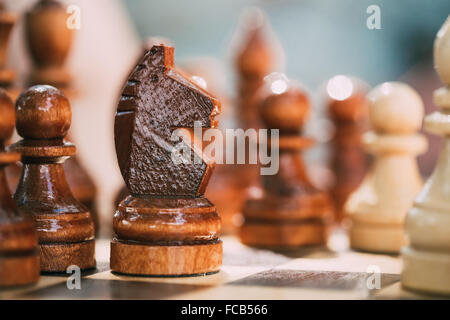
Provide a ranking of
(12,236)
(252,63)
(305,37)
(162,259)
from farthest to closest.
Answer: (305,37)
(252,63)
(162,259)
(12,236)

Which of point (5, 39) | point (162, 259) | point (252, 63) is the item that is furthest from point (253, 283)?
point (252, 63)

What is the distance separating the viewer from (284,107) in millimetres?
1458

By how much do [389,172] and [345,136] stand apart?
476mm

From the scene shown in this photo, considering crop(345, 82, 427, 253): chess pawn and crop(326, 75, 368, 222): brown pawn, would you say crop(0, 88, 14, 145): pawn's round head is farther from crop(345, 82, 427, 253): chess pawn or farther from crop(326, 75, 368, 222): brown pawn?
crop(326, 75, 368, 222): brown pawn

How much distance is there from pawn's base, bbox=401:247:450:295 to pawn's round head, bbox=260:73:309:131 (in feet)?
1.72

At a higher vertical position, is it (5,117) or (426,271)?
(5,117)

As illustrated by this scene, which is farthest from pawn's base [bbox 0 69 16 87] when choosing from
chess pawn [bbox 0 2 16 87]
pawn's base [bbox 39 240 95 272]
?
pawn's base [bbox 39 240 95 272]

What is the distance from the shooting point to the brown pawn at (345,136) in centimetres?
184

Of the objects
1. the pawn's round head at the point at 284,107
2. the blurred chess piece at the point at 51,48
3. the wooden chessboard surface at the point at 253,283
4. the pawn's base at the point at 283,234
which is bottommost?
the wooden chessboard surface at the point at 253,283

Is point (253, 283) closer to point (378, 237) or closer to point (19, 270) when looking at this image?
point (19, 270)

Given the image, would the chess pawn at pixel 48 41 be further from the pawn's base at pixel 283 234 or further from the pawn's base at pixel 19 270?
the pawn's base at pixel 19 270

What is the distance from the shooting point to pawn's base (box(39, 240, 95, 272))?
107cm

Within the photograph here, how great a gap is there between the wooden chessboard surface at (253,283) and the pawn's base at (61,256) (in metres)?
0.02

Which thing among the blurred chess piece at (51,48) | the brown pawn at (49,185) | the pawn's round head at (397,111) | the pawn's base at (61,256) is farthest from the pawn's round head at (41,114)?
the pawn's round head at (397,111)
